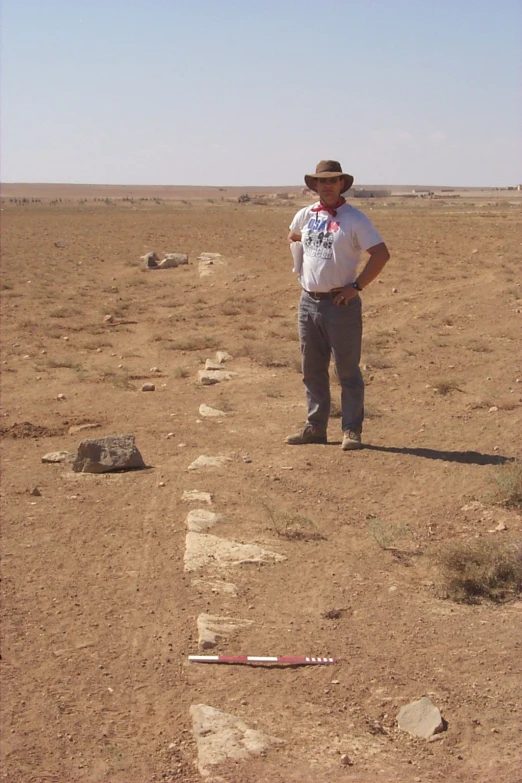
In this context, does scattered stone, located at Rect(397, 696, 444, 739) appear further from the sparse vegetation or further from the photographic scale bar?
the sparse vegetation

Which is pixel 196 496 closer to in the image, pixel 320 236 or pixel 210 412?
pixel 320 236

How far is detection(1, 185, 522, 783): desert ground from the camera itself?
3.65 meters

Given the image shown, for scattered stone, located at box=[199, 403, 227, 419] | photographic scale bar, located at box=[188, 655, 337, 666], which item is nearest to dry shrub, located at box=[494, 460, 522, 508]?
photographic scale bar, located at box=[188, 655, 337, 666]

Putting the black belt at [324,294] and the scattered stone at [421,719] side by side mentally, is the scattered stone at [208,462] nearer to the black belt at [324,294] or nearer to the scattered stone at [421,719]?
the black belt at [324,294]

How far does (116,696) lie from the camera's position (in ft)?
13.4

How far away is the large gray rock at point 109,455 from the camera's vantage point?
22.6 feet

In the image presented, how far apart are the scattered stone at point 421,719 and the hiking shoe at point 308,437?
3.62 meters

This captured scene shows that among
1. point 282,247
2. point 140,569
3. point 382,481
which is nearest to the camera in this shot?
point 140,569

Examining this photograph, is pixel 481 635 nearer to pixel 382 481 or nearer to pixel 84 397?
pixel 382 481

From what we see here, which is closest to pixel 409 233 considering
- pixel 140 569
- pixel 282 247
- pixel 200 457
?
pixel 282 247

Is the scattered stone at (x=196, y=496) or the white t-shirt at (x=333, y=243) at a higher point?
the white t-shirt at (x=333, y=243)

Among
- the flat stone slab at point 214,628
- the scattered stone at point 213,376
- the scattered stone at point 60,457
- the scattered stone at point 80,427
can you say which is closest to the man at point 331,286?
the scattered stone at point 60,457

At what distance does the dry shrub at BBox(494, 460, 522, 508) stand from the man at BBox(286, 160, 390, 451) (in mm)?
1308

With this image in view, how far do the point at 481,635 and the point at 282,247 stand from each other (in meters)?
20.8
